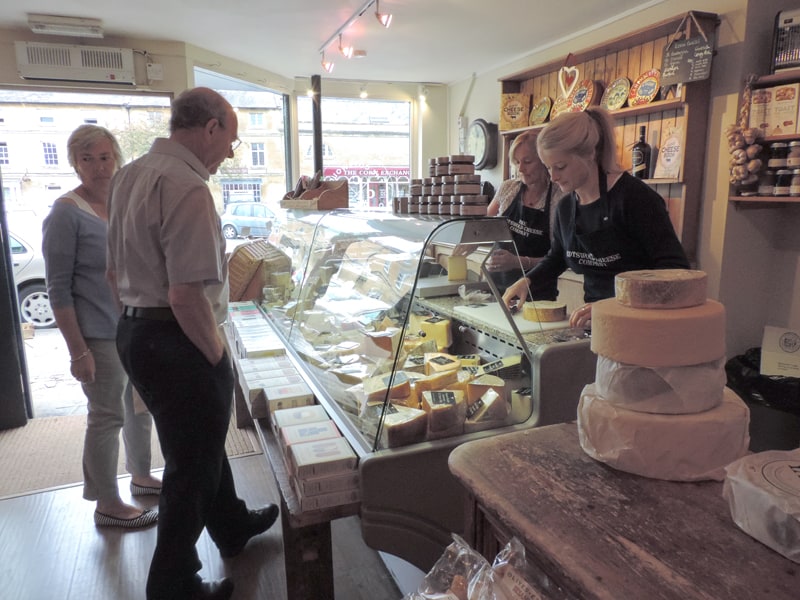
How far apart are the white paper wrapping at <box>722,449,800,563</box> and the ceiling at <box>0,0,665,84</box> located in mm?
3503

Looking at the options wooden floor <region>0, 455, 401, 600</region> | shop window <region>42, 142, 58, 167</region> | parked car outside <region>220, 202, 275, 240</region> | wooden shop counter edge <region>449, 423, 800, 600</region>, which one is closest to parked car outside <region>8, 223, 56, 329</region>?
shop window <region>42, 142, 58, 167</region>

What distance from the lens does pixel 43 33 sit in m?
4.07

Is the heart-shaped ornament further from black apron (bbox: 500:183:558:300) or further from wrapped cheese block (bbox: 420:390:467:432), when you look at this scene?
wrapped cheese block (bbox: 420:390:467:432)

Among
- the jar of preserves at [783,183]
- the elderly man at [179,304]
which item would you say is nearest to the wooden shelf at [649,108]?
the jar of preserves at [783,183]

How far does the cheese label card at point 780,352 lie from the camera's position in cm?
311

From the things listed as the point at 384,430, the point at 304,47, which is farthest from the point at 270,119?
the point at 384,430

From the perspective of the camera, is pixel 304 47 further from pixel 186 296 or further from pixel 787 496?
pixel 787 496

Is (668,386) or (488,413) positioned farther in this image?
(488,413)

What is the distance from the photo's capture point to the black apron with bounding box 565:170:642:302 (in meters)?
1.96

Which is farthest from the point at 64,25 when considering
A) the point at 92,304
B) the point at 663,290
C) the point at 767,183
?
the point at 767,183

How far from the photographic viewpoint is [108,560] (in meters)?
2.31

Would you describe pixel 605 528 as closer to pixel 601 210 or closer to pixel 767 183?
pixel 601 210

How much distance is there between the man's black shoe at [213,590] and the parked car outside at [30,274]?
478 centimetres

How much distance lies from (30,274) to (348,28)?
167 inches
